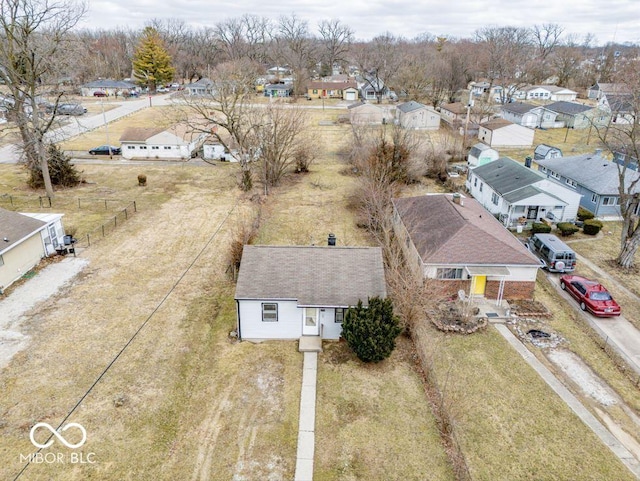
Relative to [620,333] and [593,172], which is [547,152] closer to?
[593,172]

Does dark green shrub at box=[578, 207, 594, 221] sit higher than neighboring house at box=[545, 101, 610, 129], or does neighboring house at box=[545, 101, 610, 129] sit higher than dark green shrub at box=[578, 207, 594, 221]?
neighboring house at box=[545, 101, 610, 129]

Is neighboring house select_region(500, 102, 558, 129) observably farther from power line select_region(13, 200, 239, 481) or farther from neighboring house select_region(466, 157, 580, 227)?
power line select_region(13, 200, 239, 481)

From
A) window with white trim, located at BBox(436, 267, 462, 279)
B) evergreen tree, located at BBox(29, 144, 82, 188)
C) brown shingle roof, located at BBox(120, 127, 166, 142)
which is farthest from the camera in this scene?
brown shingle roof, located at BBox(120, 127, 166, 142)

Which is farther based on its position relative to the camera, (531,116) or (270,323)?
(531,116)

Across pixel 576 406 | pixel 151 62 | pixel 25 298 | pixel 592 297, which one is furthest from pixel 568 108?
pixel 151 62

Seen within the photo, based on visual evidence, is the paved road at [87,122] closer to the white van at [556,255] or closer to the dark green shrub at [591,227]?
the white van at [556,255]

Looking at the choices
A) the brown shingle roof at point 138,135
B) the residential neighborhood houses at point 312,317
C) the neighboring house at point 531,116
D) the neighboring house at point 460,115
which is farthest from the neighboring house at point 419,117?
the brown shingle roof at point 138,135

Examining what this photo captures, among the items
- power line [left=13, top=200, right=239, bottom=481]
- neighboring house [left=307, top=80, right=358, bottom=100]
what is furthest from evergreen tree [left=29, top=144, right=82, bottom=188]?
neighboring house [left=307, top=80, right=358, bottom=100]
